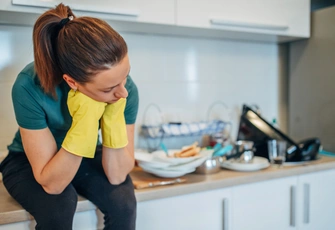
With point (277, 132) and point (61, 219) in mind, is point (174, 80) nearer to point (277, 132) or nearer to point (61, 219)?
point (277, 132)

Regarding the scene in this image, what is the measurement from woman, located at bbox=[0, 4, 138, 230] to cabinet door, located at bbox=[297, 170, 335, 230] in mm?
779

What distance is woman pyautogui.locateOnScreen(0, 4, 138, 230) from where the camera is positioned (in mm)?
879

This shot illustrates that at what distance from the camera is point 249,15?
1.58 meters

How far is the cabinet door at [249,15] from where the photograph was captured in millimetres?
1454

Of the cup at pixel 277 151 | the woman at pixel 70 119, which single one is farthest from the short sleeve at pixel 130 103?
the cup at pixel 277 151

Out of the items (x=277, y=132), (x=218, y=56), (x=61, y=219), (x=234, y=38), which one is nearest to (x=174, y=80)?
(x=218, y=56)

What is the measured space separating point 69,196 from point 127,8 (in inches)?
28.3

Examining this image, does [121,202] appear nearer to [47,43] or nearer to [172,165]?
[172,165]

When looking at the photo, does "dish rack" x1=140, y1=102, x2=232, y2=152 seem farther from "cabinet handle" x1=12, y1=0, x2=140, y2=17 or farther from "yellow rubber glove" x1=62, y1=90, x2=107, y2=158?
"yellow rubber glove" x1=62, y1=90, x2=107, y2=158

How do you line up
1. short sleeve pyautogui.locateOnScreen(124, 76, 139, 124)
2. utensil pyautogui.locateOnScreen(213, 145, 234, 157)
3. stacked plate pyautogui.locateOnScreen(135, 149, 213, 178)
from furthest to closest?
utensil pyautogui.locateOnScreen(213, 145, 234, 157)
stacked plate pyautogui.locateOnScreen(135, 149, 213, 178)
short sleeve pyautogui.locateOnScreen(124, 76, 139, 124)

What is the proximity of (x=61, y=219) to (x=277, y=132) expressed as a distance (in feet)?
3.47

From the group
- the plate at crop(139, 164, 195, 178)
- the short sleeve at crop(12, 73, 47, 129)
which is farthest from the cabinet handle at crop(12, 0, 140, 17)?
the plate at crop(139, 164, 195, 178)

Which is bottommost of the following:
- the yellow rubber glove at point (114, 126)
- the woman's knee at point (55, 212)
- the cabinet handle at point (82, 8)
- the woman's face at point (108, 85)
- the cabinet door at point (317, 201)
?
the cabinet door at point (317, 201)

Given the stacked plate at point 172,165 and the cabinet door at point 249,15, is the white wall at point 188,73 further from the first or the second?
the stacked plate at point 172,165
